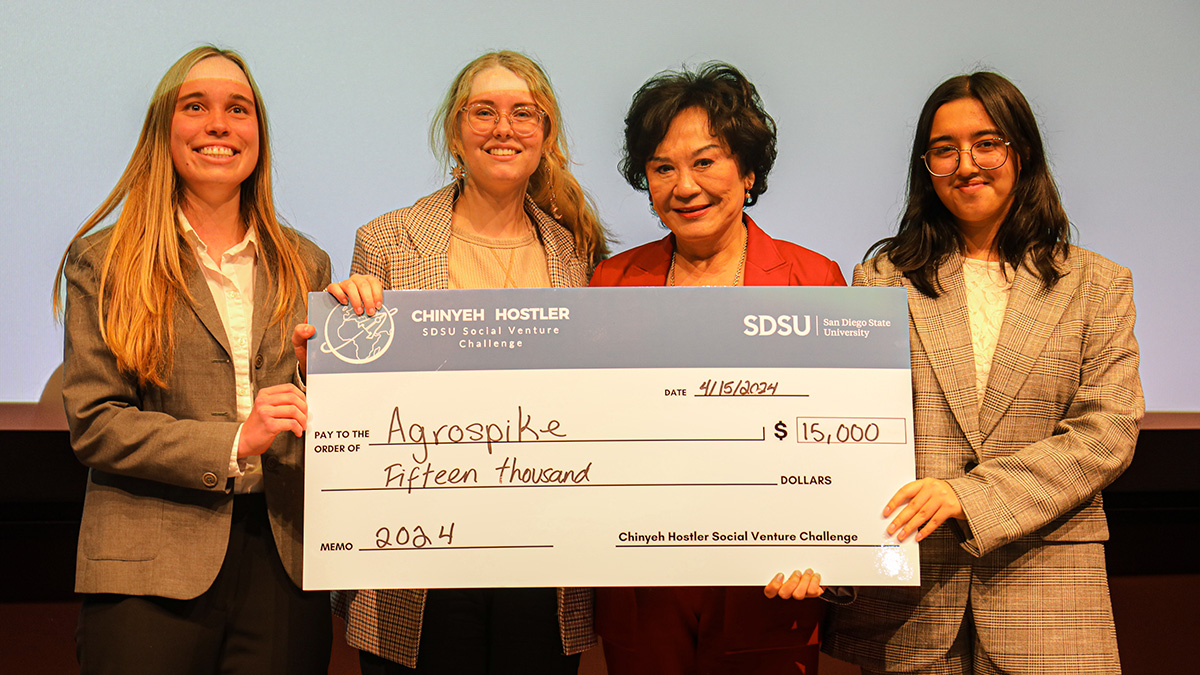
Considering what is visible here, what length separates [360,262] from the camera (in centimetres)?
166

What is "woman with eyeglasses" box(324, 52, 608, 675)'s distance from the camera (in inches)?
60.3

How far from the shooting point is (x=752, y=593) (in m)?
1.51

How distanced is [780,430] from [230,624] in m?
1.09

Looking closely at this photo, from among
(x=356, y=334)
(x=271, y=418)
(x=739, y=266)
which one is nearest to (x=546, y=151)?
(x=739, y=266)

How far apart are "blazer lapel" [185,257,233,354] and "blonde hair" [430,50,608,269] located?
0.61 metres

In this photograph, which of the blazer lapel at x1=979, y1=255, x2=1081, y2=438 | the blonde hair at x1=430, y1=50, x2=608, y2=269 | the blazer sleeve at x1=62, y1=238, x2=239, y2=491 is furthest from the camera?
the blonde hair at x1=430, y1=50, x2=608, y2=269

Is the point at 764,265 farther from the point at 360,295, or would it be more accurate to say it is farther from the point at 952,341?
the point at 360,295

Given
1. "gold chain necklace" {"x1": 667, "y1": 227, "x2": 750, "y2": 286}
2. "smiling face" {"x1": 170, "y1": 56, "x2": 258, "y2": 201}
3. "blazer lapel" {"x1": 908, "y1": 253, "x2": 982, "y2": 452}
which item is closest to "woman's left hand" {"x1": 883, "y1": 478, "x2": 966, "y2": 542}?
"blazer lapel" {"x1": 908, "y1": 253, "x2": 982, "y2": 452}

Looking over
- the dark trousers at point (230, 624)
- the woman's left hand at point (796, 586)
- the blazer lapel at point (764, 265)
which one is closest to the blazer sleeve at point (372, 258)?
the dark trousers at point (230, 624)

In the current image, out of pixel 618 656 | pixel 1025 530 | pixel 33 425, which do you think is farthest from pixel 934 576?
pixel 33 425

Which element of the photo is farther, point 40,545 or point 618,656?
point 40,545

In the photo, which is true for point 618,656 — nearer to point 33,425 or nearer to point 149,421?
point 149,421

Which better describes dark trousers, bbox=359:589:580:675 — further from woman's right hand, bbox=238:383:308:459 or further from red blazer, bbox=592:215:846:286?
red blazer, bbox=592:215:846:286

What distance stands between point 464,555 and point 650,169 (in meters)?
0.88
